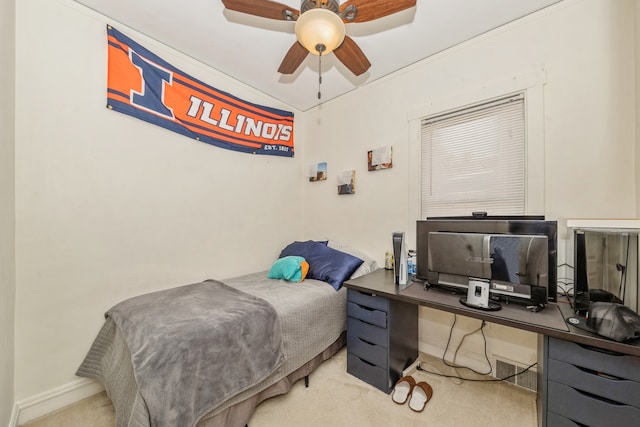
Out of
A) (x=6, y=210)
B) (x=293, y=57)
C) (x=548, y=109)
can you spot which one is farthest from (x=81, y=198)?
(x=548, y=109)

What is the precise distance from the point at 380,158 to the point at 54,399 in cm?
301

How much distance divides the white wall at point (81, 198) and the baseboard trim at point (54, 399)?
2 cm

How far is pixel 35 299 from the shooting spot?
1.53m

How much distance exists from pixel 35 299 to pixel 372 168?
269 cm

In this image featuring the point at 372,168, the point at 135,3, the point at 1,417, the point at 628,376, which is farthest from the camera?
the point at 372,168

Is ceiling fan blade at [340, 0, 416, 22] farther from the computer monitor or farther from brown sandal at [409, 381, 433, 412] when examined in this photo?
brown sandal at [409, 381, 433, 412]

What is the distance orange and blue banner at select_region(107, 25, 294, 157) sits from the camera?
1824 millimetres

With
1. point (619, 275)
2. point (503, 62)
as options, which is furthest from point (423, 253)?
point (503, 62)

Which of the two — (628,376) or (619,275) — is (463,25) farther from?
(628,376)

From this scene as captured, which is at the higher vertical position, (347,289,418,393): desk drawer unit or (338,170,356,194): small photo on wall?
(338,170,356,194): small photo on wall

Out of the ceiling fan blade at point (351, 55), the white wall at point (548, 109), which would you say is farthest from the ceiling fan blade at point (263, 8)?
the white wall at point (548, 109)

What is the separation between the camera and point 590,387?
1.08 m

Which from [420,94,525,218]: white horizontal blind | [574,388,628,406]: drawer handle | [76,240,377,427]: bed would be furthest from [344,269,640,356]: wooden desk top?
[420,94,525,218]: white horizontal blind

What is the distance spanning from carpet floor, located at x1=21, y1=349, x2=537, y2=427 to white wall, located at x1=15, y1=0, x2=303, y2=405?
13.3 inches
